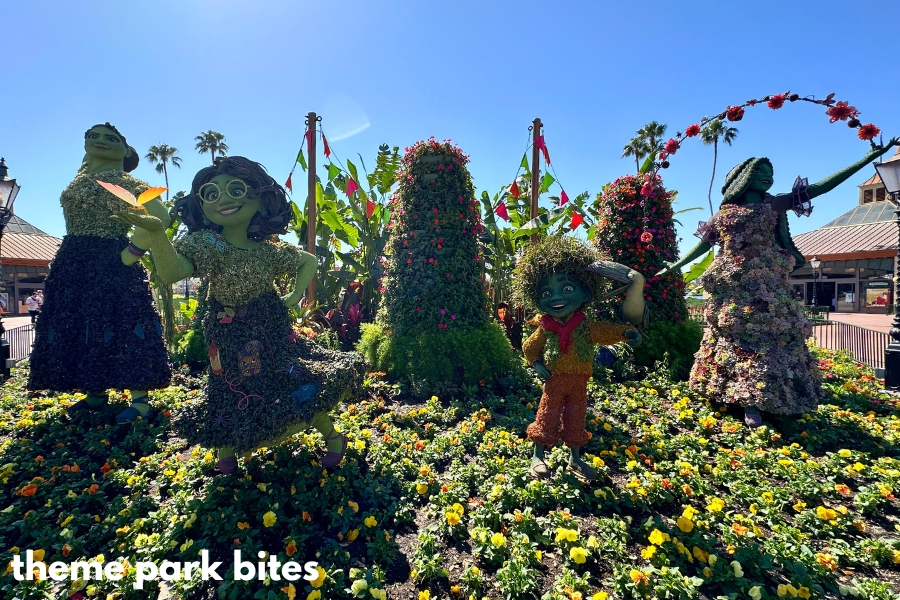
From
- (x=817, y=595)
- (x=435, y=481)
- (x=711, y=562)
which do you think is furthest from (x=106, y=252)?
(x=817, y=595)

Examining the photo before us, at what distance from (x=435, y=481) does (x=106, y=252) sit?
3.55 metres

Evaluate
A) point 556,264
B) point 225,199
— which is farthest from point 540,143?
point 225,199

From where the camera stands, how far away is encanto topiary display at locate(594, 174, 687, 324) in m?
5.59

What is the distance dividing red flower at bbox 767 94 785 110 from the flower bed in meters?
2.75

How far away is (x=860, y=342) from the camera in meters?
6.81

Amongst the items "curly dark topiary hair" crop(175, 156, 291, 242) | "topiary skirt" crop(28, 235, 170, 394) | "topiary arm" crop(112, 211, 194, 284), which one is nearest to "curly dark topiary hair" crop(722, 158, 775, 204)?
"curly dark topiary hair" crop(175, 156, 291, 242)

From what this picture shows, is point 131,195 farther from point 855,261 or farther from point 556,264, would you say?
point 855,261

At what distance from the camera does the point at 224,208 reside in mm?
2846

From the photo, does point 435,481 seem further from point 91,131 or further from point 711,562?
point 91,131

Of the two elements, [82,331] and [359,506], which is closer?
[359,506]

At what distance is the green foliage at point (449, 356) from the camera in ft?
15.6

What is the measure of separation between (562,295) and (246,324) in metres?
2.09

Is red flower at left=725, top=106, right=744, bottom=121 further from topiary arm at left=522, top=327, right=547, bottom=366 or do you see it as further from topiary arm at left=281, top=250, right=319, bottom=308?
topiary arm at left=281, top=250, right=319, bottom=308

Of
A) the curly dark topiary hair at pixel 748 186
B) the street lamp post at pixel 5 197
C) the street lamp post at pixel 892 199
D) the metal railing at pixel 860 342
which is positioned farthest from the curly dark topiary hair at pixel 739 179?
the street lamp post at pixel 5 197
